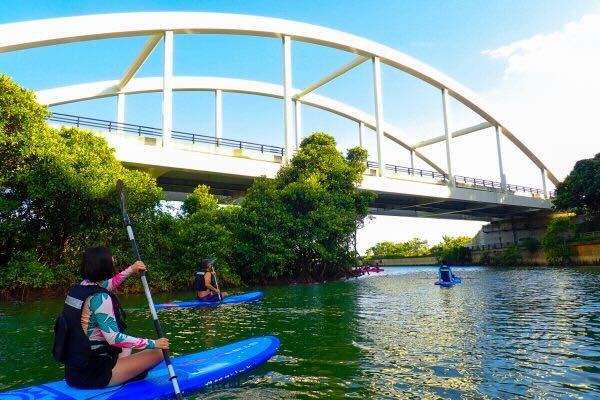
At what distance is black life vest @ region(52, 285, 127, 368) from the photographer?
384 centimetres

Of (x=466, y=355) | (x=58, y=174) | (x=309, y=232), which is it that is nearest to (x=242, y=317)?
(x=466, y=355)

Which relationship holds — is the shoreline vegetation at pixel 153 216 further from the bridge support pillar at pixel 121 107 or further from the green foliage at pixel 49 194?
the bridge support pillar at pixel 121 107

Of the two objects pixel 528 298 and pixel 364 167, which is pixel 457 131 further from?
pixel 528 298

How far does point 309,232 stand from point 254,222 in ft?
13.0

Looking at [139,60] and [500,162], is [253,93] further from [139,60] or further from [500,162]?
[500,162]

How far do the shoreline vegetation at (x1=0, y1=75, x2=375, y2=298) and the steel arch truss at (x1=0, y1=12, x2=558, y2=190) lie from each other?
17.2ft

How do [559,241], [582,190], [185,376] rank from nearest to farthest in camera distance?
1. [185,376]
2. [559,241]
3. [582,190]

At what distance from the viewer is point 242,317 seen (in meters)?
11.0

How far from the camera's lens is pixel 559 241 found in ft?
139

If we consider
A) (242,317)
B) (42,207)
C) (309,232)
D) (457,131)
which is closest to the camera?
(242,317)

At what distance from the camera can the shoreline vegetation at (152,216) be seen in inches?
647

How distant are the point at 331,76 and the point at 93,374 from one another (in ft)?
137

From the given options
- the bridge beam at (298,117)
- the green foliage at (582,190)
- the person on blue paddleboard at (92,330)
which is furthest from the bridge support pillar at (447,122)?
the person on blue paddleboard at (92,330)

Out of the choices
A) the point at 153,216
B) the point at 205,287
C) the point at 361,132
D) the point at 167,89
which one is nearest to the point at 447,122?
the point at 361,132
